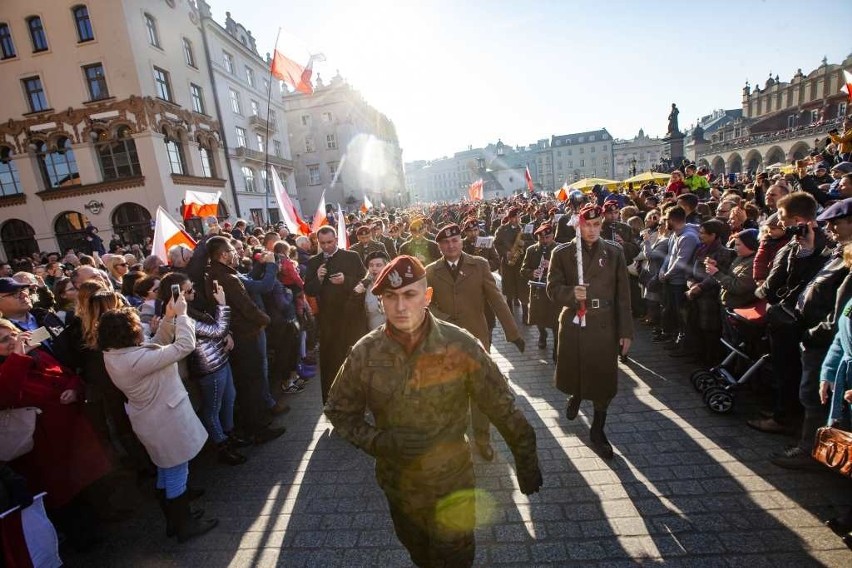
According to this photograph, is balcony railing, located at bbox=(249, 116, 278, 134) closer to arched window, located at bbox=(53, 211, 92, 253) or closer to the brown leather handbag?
arched window, located at bbox=(53, 211, 92, 253)

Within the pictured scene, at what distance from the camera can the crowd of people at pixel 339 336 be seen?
9.99ft

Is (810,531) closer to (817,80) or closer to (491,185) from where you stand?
(817,80)

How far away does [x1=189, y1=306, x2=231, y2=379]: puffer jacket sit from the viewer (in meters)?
4.27

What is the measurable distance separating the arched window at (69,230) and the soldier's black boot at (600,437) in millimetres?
28072

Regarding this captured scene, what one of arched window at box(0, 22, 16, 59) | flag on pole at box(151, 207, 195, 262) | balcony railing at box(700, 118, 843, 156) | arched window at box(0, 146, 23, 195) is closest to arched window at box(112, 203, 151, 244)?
arched window at box(0, 146, 23, 195)

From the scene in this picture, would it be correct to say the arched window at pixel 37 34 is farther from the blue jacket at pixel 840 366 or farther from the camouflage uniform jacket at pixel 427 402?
the blue jacket at pixel 840 366

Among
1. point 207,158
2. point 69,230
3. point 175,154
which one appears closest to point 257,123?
point 207,158

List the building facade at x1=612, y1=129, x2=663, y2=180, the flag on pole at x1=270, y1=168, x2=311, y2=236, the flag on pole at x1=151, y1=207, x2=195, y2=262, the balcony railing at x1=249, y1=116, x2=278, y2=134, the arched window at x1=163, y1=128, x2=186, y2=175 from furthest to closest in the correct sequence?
the building facade at x1=612, y1=129, x2=663, y2=180, the balcony railing at x1=249, y1=116, x2=278, y2=134, the arched window at x1=163, y1=128, x2=186, y2=175, the flag on pole at x1=270, y1=168, x2=311, y2=236, the flag on pole at x1=151, y1=207, x2=195, y2=262

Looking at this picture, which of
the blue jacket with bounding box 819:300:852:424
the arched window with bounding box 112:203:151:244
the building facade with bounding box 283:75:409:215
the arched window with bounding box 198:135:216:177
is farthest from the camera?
the building facade with bounding box 283:75:409:215

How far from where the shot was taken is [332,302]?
5.43 m

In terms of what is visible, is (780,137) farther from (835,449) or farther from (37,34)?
(37,34)

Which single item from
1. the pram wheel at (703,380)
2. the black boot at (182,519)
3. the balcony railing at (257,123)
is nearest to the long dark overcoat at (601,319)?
the pram wheel at (703,380)

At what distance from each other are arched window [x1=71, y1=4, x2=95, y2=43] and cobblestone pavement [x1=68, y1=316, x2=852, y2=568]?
26.5 meters

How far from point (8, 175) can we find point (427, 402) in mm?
31744
